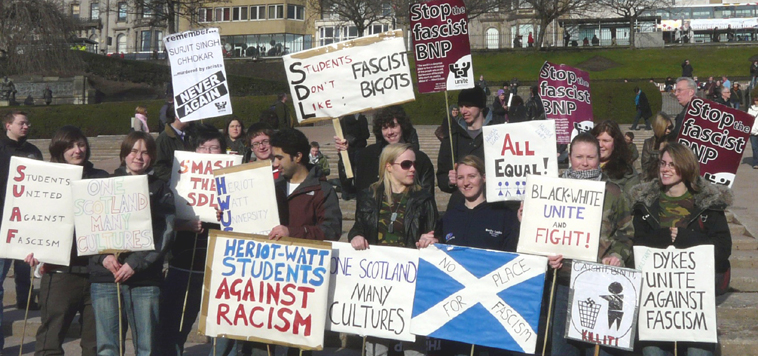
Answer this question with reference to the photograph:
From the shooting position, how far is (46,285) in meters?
6.72

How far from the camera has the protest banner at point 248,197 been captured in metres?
6.34

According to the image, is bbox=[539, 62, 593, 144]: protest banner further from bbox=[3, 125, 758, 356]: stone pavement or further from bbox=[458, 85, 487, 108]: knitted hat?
bbox=[458, 85, 487, 108]: knitted hat

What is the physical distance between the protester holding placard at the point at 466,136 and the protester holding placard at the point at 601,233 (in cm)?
153

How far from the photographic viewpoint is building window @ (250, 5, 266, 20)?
2926 inches

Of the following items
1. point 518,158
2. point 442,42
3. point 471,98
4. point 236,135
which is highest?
point 442,42

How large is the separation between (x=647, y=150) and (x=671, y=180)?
104 inches

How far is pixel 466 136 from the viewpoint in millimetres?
7934

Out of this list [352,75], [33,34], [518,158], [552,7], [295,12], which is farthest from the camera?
[295,12]

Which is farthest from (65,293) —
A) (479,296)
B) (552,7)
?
(552,7)

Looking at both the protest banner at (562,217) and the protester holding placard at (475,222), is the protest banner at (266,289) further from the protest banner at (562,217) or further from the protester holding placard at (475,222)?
the protest banner at (562,217)

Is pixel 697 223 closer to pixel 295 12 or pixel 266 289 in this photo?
pixel 266 289

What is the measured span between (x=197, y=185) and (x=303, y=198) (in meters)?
1.05

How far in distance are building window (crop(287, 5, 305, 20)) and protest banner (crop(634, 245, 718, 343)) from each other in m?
69.4

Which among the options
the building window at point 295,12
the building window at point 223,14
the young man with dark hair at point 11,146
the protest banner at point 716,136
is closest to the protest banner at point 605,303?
the protest banner at point 716,136
